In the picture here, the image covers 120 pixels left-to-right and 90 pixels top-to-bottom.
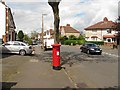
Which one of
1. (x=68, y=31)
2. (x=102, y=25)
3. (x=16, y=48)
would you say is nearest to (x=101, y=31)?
(x=102, y=25)

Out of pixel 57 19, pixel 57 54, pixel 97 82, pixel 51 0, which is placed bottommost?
pixel 97 82

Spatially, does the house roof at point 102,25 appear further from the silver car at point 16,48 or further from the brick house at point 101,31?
the silver car at point 16,48

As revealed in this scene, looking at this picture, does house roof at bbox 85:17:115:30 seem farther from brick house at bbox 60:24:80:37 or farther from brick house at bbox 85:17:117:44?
brick house at bbox 60:24:80:37

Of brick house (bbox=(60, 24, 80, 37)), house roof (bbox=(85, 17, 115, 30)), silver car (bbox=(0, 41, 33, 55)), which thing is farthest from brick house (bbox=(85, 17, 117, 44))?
silver car (bbox=(0, 41, 33, 55))

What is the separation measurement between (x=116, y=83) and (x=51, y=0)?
8008 mm

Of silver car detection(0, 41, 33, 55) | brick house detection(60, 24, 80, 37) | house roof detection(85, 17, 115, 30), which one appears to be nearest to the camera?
silver car detection(0, 41, 33, 55)

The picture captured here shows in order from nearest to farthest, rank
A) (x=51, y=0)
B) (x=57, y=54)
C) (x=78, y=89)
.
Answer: (x=78, y=89) → (x=57, y=54) → (x=51, y=0)

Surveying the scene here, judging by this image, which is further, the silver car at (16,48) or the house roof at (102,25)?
the house roof at (102,25)

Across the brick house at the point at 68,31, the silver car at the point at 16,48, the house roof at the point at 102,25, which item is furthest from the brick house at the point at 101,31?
the silver car at the point at 16,48

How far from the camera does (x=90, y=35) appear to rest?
313 feet

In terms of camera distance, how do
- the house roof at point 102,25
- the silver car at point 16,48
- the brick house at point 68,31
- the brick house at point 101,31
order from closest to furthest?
the silver car at point 16,48 < the brick house at point 101,31 < the house roof at point 102,25 < the brick house at point 68,31

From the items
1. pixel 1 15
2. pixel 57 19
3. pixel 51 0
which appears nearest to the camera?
pixel 51 0

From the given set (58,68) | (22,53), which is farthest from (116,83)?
(22,53)

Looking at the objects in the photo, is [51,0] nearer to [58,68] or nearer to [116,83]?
[58,68]
